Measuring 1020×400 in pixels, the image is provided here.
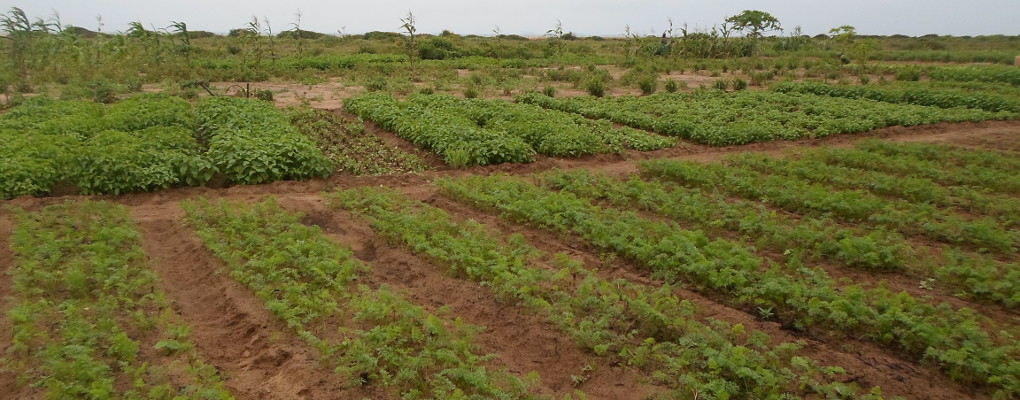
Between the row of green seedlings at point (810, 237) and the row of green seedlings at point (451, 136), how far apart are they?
202 cm

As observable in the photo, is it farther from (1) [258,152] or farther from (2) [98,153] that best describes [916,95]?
(2) [98,153]

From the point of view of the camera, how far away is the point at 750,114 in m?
15.7

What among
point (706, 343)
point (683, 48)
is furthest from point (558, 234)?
point (683, 48)

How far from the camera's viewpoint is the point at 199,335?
540 cm

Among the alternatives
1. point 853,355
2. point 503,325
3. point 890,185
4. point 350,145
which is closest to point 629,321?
point 503,325

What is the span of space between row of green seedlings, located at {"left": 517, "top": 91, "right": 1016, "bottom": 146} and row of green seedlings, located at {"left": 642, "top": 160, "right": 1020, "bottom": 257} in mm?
3166

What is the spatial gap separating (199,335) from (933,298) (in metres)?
7.01

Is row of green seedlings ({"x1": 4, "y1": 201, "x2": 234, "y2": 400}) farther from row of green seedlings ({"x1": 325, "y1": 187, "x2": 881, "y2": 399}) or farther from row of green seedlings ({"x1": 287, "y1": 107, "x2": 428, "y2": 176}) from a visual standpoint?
row of green seedlings ({"x1": 287, "y1": 107, "x2": 428, "y2": 176})

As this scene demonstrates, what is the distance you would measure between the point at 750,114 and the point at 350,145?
9.95m

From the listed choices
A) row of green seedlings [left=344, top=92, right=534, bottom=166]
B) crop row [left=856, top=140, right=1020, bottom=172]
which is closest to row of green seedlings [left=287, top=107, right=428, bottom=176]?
row of green seedlings [left=344, top=92, right=534, bottom=166]

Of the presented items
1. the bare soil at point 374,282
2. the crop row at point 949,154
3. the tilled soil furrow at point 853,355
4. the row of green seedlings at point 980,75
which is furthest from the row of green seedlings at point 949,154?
the row of green seedlings at point 980,75

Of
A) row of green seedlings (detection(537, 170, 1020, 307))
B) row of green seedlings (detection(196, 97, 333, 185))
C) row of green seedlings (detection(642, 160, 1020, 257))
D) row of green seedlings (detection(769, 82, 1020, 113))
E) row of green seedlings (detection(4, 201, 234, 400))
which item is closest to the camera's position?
row of green seedlings (detection(4, 201, 234, 400))

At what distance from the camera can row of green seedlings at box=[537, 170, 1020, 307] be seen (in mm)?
6363

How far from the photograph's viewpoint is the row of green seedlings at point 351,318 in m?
4.66
